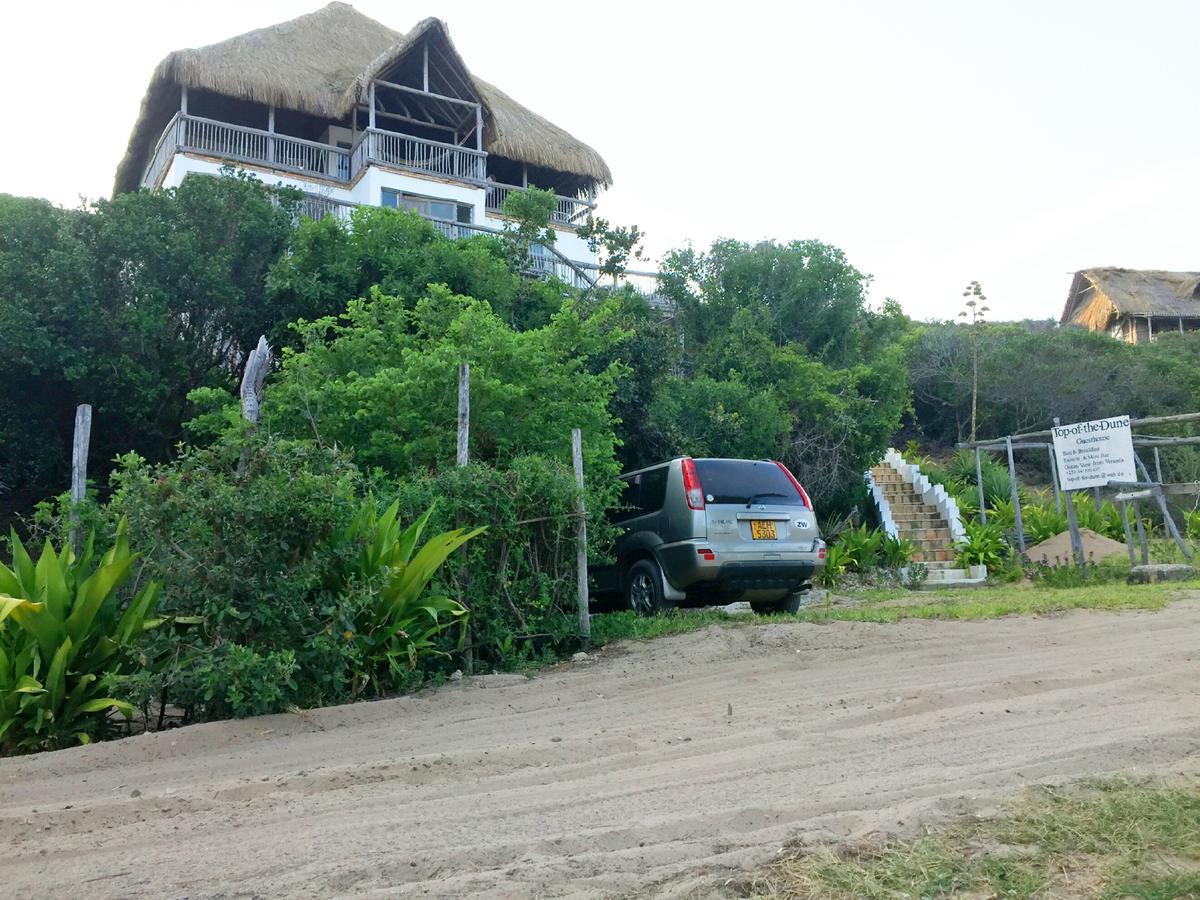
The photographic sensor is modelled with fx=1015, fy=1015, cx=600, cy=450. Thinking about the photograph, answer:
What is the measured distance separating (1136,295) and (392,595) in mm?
41323

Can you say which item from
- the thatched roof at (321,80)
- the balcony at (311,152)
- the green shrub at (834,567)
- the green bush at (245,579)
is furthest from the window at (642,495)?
the thatched roof at (321,80)

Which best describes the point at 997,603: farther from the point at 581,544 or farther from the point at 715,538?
the point at 581,544

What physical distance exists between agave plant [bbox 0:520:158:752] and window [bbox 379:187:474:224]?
58.8 ft

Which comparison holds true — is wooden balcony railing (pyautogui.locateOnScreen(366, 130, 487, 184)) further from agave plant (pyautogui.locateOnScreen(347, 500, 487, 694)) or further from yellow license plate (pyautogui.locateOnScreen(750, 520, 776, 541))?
agave plant (pyautogui.locateOnScreen(347, 500, 487, 694))

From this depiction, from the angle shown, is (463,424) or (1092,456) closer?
(463,424)

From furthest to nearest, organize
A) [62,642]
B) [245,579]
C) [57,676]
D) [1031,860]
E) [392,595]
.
Result: [392,595], [245,579], [62,642], [57,676], [1031,860]

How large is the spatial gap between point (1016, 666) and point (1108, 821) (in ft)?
10.9

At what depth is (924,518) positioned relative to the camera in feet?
57.1

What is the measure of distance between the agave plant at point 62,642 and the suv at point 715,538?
464cm

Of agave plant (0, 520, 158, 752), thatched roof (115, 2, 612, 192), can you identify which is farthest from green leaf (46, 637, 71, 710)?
thatched roof (115, 2, 612, 192)

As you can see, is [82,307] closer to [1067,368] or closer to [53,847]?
[53,847]

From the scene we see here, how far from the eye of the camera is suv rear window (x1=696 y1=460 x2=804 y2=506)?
31.0ft

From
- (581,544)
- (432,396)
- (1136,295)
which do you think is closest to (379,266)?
(432,396)

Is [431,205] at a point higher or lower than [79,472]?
higher
